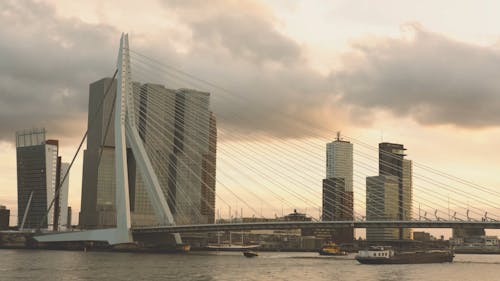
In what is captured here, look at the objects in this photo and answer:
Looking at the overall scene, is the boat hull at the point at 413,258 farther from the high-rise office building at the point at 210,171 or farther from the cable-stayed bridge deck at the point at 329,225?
the high-rise office building at the point at 210,171

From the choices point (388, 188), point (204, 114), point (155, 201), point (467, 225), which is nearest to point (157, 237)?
point (155, 201)

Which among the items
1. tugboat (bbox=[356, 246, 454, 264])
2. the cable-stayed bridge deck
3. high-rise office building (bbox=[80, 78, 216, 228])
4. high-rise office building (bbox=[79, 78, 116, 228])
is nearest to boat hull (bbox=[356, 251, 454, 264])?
tugboat (bbox=[356, 246, 454, 264])

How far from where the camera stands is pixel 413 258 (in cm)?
9162

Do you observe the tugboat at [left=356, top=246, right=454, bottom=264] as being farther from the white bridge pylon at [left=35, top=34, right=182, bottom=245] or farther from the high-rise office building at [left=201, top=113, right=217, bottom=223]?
the high-rise office building at [left=201, top=113, right=217, bottom=223]

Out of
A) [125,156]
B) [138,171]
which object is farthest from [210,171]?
[125,156]

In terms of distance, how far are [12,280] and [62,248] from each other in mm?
78726

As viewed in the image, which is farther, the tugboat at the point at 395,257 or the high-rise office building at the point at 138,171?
the high-rise office building at the point at 138,171

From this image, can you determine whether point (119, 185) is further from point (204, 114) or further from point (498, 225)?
point (204, 114)

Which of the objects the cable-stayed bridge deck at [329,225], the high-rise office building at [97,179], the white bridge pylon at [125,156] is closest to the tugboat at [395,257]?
the cable-stayed bridge deck at [329,225]

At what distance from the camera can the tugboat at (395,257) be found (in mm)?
84938

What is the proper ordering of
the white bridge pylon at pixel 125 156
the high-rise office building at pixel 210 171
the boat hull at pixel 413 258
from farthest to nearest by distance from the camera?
the high-rise office building at pixel 210 171 < the white bridge pylon at pixel 125 156 < the boat hull at pixel 413 258

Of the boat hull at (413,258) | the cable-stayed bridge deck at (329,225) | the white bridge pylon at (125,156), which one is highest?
the white bridge pylon at (125,156)

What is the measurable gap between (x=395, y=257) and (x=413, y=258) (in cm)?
503

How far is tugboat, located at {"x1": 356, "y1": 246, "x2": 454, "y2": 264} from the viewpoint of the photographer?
84.9m
